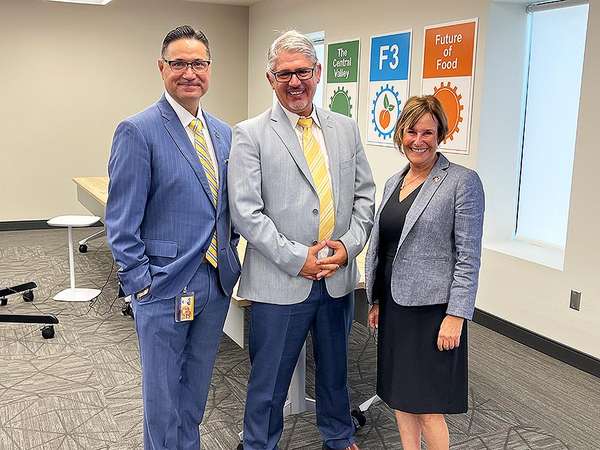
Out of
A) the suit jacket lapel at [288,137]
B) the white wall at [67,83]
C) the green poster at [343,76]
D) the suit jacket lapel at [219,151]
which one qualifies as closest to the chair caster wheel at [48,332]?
the suit jacket lapel at [219,151]

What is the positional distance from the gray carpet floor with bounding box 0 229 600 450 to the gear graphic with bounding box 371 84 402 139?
5.70ft

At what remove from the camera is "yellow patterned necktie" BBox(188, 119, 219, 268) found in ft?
6.13

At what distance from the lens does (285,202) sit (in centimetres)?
194

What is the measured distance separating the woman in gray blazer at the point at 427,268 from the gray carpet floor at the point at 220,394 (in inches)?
26.7

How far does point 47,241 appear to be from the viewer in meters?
6.09

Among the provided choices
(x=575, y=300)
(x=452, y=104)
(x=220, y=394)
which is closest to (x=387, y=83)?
(x=452, y=104)

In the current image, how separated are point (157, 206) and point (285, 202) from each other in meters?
0.39

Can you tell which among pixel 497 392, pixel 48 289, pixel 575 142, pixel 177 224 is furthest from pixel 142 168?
pixel 48 289

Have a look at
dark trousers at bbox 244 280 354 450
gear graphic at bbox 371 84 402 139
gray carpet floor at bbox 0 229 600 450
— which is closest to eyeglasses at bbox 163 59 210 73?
Result: dark trousers at bbox 244 280 354 450

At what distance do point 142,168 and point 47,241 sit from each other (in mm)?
4825

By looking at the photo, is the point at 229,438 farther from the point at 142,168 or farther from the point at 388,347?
the point at 142,168

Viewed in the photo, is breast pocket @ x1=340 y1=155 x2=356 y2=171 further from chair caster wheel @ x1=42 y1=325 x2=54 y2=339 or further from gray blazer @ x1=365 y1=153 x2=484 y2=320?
chair caster wheel @ x1=42 y1=325 x2=54 y2=339

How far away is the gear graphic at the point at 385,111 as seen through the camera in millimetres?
4676

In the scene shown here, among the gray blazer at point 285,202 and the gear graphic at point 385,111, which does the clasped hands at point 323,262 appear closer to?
the gray blazer at point 285,202
